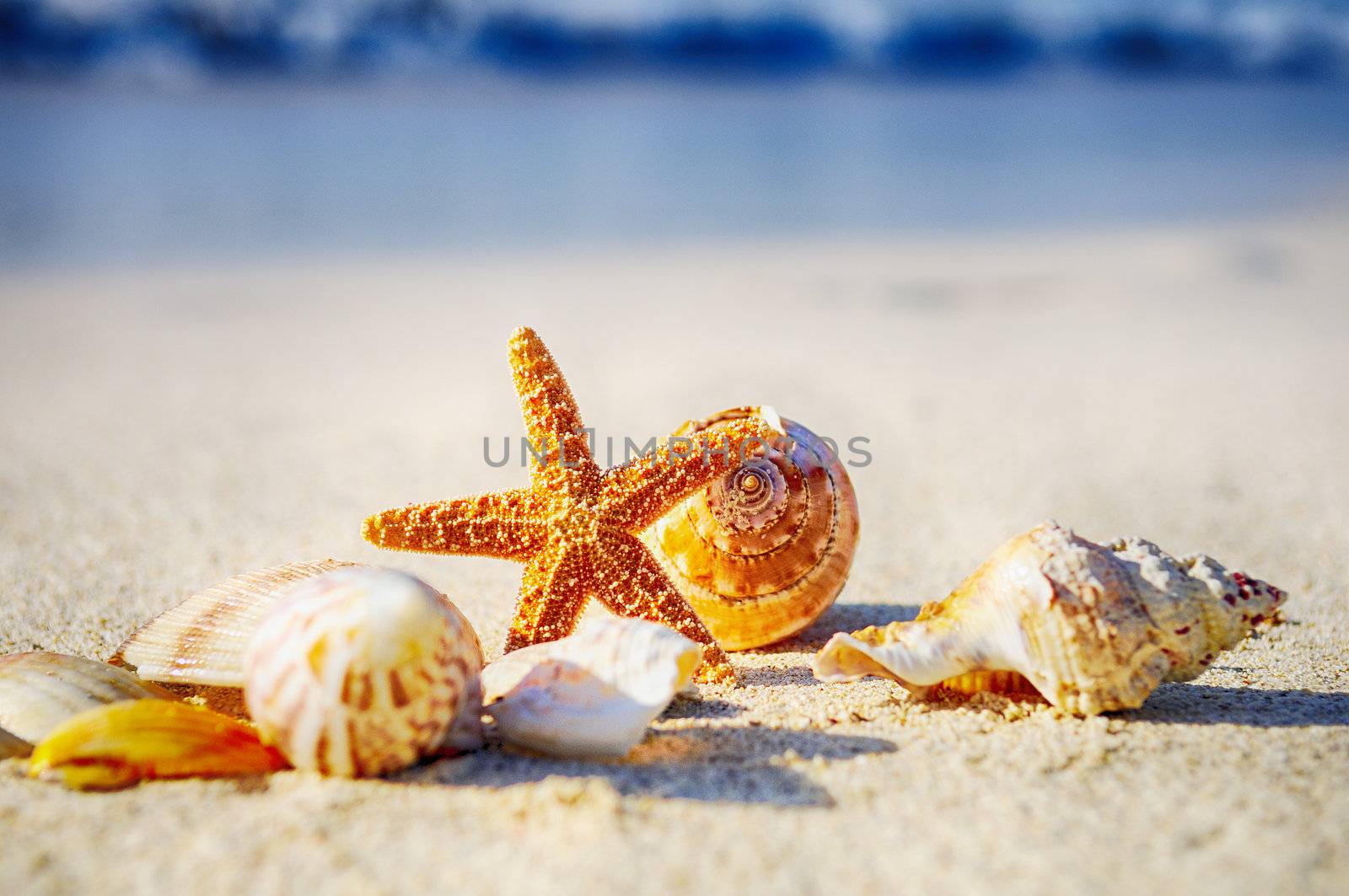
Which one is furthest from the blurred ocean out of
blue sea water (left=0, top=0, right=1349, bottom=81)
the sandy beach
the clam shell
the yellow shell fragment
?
the yellow shell fragment

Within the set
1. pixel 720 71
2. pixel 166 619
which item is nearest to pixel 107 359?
pixel 166 619

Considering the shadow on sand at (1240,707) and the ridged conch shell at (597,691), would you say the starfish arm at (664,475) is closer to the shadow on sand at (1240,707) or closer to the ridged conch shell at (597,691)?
the ridged conch shell at (597,691)

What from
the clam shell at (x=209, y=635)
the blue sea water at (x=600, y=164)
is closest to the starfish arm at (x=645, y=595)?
the clam shell at (x=209, y=635)

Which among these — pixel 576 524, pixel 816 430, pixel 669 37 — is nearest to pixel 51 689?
pixel 576 524

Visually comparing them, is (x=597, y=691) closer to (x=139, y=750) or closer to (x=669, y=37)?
(x=139, y=750)

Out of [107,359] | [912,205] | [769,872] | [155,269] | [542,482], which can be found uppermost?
[912,205]

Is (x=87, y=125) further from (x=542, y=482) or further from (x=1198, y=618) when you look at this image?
(x=1198, y=618)
